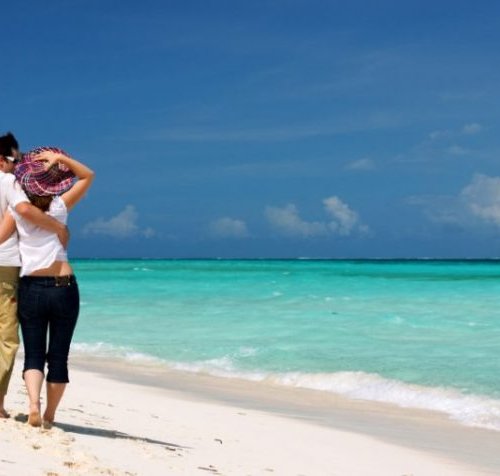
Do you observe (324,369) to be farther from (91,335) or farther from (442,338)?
(91,335)

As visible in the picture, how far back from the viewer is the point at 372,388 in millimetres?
11266

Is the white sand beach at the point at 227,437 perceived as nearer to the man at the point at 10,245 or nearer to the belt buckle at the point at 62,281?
the man at the point at 10,245

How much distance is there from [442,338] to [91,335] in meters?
7.74

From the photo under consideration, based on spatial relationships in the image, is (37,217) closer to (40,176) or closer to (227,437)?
(40,176)

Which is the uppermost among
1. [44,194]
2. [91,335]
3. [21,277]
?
[44,194]

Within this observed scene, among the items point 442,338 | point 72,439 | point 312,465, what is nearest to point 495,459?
point 312,465

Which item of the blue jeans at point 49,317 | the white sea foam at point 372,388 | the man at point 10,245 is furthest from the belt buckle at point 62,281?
the white sea foam at point 372,388

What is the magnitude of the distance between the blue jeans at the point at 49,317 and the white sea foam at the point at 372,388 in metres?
5.41

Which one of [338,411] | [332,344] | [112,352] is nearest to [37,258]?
[338,411]

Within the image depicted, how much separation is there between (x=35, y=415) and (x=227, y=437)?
2020 millimetres

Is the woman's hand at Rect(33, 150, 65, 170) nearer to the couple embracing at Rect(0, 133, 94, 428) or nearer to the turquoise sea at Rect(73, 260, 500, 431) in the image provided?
the couple embracing at Rect(0, 133, 94, 428)

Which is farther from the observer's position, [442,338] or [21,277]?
[442,338]

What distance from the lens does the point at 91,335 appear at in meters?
18.1

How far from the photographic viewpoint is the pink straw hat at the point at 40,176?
4996 millimetres
